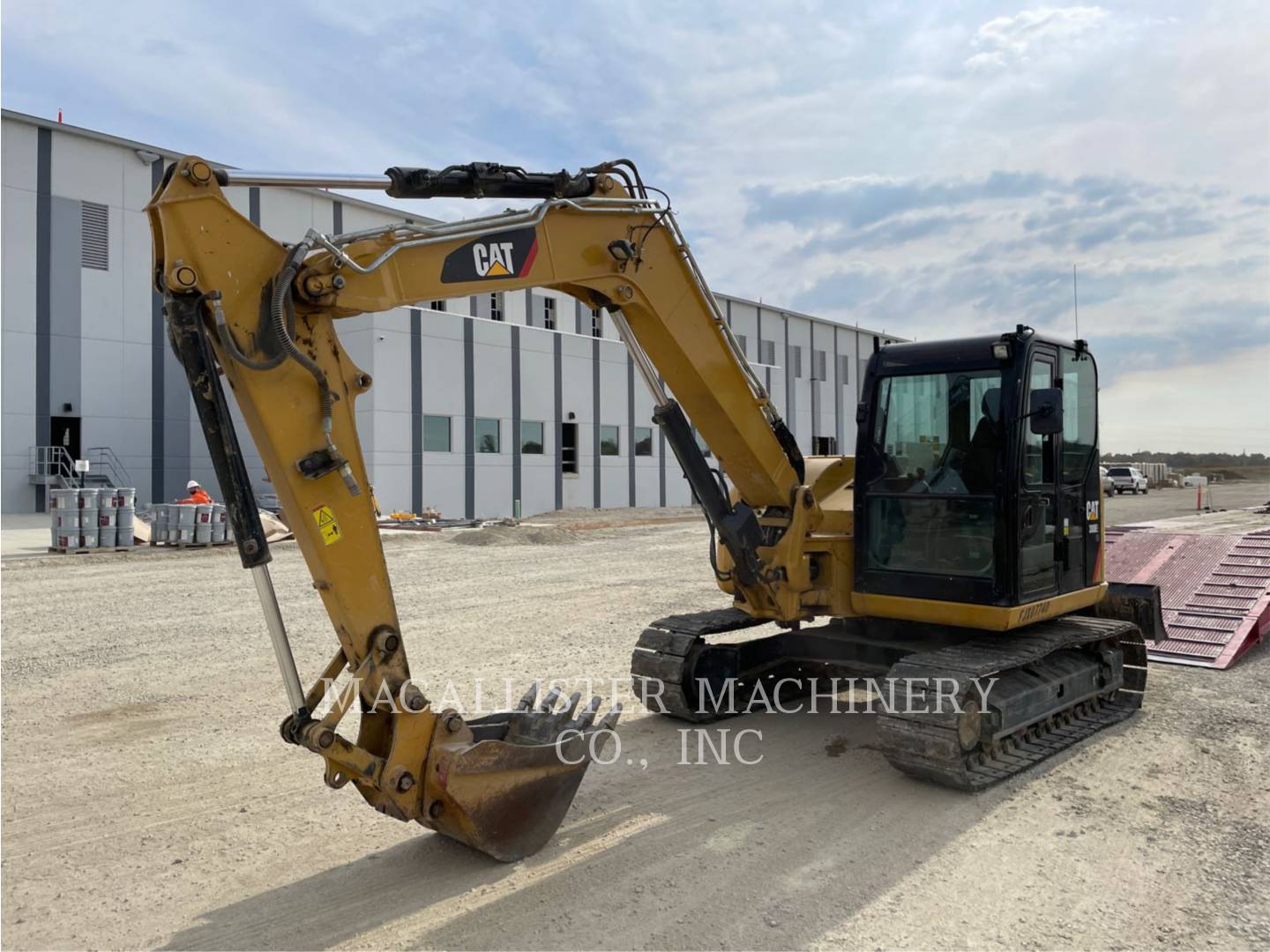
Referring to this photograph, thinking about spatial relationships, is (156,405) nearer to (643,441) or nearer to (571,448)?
(571,448)

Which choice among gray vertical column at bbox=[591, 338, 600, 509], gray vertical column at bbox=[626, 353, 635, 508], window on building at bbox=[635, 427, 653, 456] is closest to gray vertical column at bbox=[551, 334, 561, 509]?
gray vertical column at bbox=[591, 338, 600, 509]

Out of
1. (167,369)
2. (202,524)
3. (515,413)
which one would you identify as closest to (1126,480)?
(515,413)

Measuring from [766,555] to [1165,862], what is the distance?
295 cm

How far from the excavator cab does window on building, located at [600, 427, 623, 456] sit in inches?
1040

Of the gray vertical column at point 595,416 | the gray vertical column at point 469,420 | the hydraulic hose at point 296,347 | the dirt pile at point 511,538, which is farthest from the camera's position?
the gray vertical column at point 595,416

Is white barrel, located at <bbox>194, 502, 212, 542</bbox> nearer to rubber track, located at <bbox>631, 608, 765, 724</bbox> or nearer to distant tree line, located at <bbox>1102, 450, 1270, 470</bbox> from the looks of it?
rubber track, located at <bbox>631, 608, 765, 724</bbox>

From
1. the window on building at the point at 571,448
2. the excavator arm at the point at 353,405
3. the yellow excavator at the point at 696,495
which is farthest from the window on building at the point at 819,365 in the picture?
the excavator arm at the point at 353,405

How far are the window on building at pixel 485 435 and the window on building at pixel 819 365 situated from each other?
2535cm

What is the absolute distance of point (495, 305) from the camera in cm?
3269

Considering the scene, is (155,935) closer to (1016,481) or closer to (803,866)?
(803,866)

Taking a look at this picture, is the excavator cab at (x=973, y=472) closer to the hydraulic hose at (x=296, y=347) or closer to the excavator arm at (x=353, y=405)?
the excavator arm at (x=353, y=405)

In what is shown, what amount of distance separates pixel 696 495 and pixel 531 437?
24067 millimetres

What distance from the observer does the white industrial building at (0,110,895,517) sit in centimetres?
2634

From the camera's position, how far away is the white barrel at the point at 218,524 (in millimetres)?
19516
